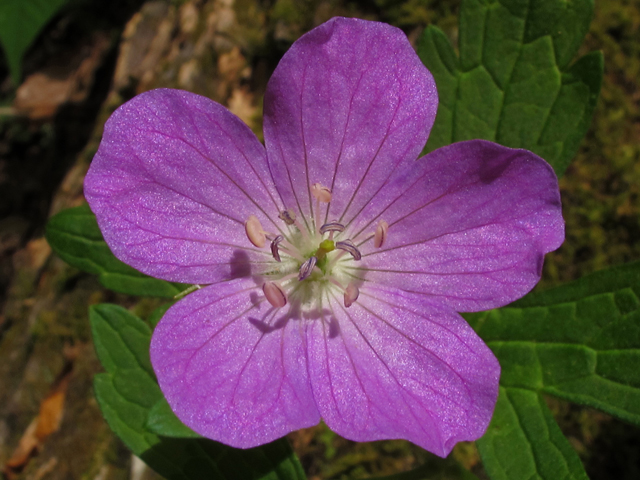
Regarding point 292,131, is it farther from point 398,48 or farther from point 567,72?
point 567,72

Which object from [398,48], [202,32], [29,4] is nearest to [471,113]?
[398,48]

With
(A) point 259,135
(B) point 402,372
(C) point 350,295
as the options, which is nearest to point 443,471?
(B) point 402,372

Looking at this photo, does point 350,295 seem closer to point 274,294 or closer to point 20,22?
point 274,294

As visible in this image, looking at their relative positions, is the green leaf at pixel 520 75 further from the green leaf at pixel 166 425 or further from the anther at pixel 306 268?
the green leaf at pixel 166 425

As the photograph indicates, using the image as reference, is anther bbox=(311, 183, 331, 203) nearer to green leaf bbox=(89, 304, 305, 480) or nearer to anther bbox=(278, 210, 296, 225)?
anther bbox=(278, 210, 296, 225)

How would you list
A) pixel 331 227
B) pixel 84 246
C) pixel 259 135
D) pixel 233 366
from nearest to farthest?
pixel 233 366, pixel 331 227, pixel 84 246, pixel 259 135

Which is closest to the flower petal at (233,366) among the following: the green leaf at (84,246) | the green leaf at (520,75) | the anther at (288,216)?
the anther at (288,216)

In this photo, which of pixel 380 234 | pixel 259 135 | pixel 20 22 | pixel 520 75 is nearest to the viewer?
pixel 380 234
